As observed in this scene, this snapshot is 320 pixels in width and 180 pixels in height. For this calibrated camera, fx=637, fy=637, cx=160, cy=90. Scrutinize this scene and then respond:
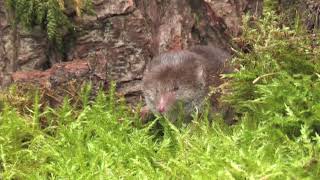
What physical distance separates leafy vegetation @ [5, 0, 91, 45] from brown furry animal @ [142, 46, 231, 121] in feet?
3.20

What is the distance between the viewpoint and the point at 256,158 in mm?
3768

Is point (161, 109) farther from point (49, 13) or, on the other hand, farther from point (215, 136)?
point (49, 13)

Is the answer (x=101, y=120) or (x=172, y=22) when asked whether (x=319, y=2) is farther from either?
(x=101, y=120)

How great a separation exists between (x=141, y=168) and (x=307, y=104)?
48.2 inches

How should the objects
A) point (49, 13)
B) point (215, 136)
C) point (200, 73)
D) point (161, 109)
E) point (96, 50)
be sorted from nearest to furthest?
1. point (215, 136)
2. point (161, 109)
3. point (200, 73)
4. point (49, 13)
5. point (96, 50)

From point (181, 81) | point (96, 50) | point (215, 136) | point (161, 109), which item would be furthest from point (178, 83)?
point (215, 136)

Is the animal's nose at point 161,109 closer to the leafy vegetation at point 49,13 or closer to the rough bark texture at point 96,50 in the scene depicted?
the rough bark texture at point 96,50

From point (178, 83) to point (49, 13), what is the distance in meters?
1.39

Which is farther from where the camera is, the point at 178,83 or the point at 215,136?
the point at 178,83

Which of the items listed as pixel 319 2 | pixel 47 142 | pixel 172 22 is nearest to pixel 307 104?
pixel 319 2

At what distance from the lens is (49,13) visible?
237 inches

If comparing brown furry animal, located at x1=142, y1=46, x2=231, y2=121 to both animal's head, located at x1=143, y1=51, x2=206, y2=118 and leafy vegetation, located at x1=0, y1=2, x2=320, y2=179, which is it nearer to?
animal's head, located at x1=143, y1=51, x2=206, y2=118

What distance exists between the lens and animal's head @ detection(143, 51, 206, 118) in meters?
5.79

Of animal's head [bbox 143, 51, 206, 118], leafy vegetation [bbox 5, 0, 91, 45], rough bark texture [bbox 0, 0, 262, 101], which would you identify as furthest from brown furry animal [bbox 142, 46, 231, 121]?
leafy vegetation [bbox 5, 0, 91, 45]
